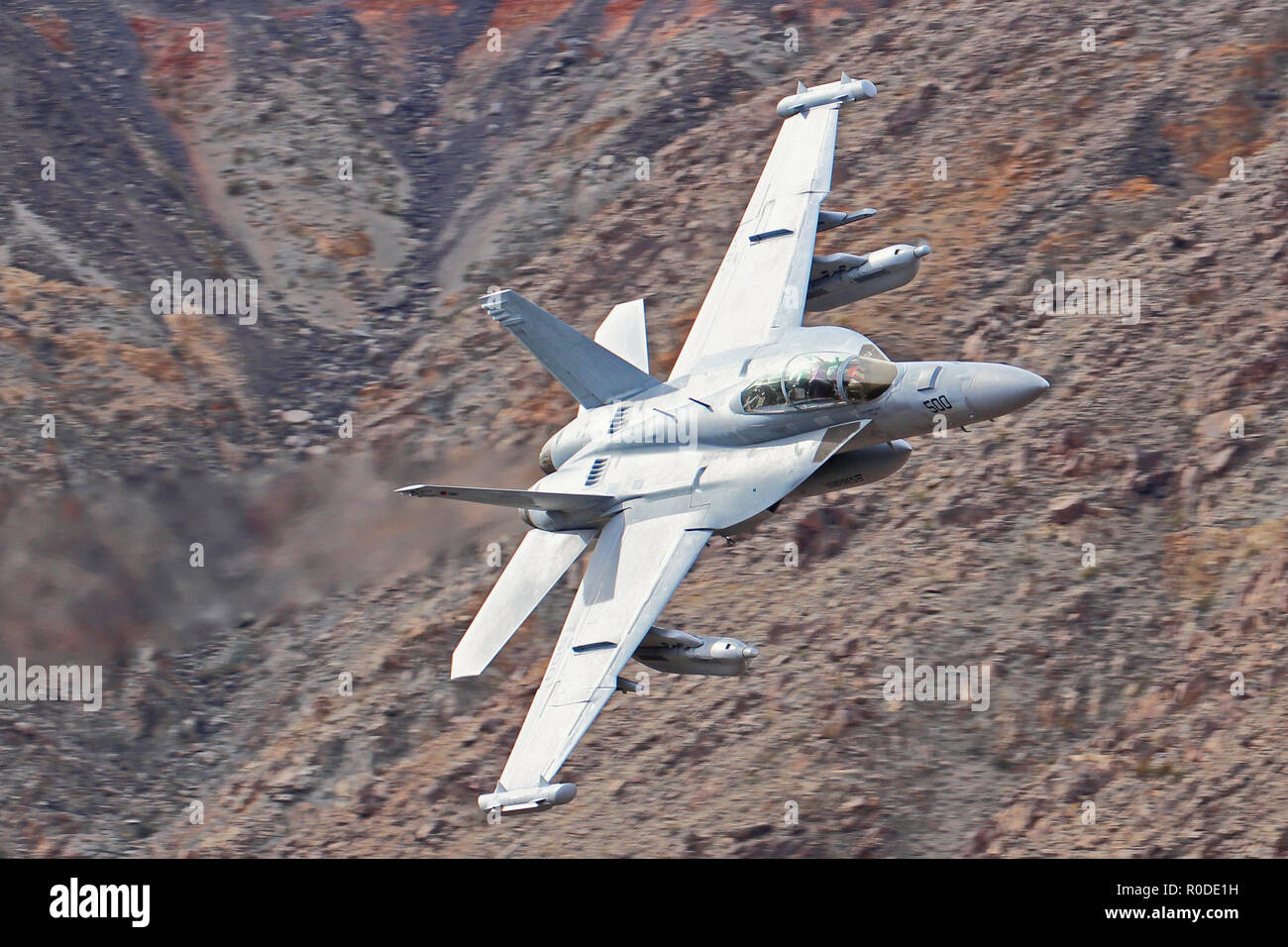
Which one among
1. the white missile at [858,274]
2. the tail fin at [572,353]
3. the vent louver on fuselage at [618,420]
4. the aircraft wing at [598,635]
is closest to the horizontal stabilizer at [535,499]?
the aircraft wing at [598,635]

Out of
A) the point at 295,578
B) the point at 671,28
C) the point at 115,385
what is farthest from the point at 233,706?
the point at 671,28

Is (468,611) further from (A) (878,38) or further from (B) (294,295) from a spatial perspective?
(A) (878,38)

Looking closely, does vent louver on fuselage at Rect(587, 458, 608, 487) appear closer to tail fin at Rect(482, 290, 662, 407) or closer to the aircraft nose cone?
tail fin at Rect(482, 290, 662, 407)

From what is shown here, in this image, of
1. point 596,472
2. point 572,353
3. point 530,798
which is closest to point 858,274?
point 572,353

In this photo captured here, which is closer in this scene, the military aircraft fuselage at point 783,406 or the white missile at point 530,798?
the white missile at point 530,798

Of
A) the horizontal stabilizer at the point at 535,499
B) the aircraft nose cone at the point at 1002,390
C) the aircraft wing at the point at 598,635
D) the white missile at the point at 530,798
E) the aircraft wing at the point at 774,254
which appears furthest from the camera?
the aircraft wing at the point at 774,254

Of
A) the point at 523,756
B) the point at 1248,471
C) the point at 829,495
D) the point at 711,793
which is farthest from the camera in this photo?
the point at 829,495

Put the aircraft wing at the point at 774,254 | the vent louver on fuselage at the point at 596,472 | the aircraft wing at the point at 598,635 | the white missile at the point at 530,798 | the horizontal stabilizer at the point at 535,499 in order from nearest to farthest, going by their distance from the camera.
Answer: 1. the white missile at the point at 530,798
2. the aircraft wing at the point at 598,635
3. the horizontal stabilizer at the point at 535,499
4. the vent louver on fuselage at the point at 596,472
5. the aircraft wing at the point at 774,254

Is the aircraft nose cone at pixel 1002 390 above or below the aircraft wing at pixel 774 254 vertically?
below

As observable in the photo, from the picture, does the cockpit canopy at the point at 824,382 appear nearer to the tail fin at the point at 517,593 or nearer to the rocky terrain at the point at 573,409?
the tail fin at the point at 517,593
